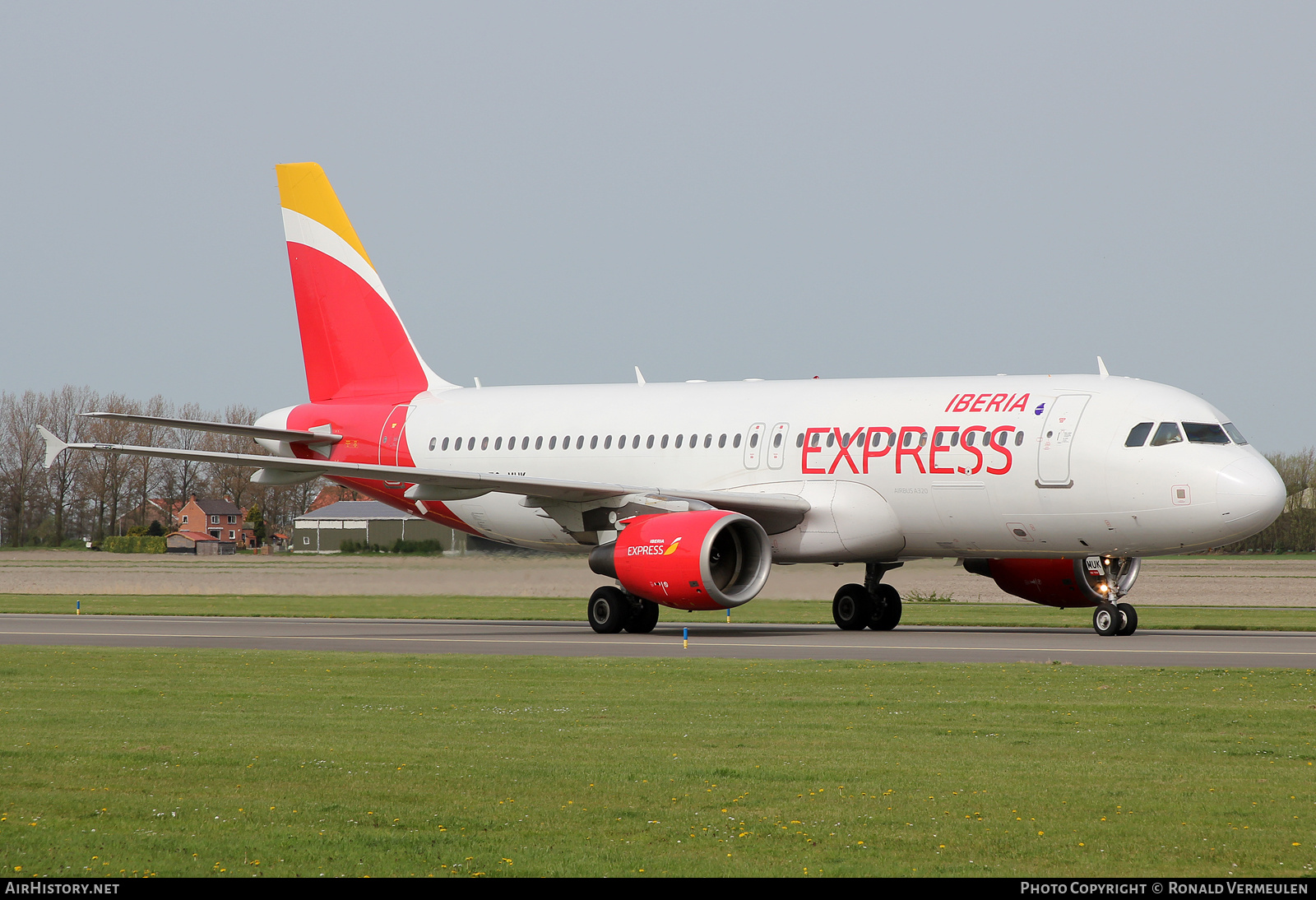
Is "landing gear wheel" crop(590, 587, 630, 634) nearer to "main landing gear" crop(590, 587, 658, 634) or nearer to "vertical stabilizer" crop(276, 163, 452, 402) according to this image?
"main landing gear" crop(590, 587, 658, 634)

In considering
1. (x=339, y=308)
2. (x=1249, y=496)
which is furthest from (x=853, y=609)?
(x=339, y=308)

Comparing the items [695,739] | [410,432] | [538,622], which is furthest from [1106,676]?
[410,432]

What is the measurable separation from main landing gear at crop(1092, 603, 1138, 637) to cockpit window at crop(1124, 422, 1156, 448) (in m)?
2.37

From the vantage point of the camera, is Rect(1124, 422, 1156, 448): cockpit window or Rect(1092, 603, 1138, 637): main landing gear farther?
Rect(1092, 603, 1138, 637): main landing gear

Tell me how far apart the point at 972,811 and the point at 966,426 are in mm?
15416

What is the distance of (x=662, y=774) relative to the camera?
955cm

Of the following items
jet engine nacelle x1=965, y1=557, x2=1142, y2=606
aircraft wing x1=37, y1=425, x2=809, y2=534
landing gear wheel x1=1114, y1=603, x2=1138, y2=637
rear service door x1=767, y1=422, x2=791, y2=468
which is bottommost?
landing gear wheel x1=1114, y1=603, x2=1138, y2=637

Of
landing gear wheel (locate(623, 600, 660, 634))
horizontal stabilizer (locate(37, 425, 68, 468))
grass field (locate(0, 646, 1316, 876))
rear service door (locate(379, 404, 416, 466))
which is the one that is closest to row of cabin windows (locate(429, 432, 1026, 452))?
rear service door (locate(379, 404, 416, 466))

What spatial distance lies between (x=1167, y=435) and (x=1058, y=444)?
1.53 metres

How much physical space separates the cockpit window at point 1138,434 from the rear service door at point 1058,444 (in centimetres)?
79

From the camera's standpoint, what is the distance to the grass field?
7211 mm

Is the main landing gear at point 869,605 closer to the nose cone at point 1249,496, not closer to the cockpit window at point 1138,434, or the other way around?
the cockpit window at point 1138,434

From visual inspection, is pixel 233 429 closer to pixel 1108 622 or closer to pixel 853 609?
pixel 853 609

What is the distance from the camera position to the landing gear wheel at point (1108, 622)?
22281 mm
